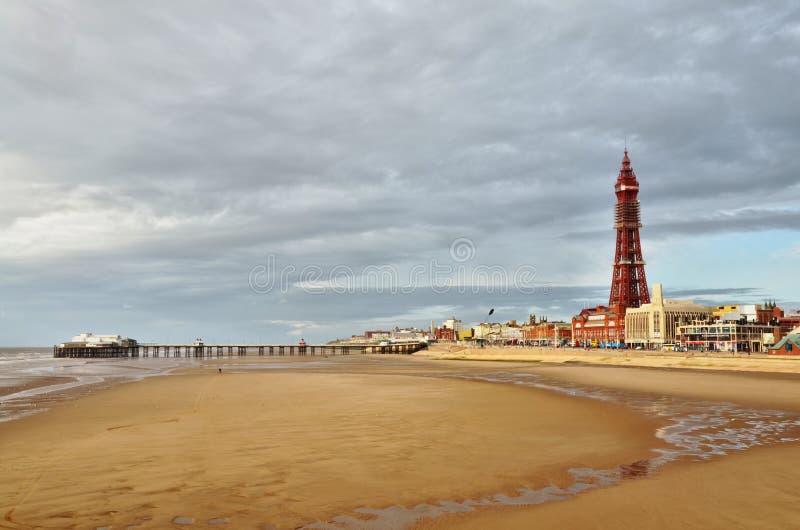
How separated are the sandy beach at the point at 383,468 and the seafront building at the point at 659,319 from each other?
392 feet

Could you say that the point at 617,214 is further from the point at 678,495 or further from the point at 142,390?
the point at 678,495

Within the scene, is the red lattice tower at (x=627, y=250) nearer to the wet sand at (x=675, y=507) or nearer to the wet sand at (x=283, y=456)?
the wet sand at (x=283, y=456)

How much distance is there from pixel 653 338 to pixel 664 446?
130 metres

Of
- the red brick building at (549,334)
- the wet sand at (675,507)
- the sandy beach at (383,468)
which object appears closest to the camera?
the wet sand at (675,507)

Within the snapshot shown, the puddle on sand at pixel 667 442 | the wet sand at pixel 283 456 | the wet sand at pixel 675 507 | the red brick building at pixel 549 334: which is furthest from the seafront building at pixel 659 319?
the wet sand at pixel 675 507

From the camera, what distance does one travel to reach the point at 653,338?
429ft

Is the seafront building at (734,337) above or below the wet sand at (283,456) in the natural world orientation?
below

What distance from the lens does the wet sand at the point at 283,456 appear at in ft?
28.1

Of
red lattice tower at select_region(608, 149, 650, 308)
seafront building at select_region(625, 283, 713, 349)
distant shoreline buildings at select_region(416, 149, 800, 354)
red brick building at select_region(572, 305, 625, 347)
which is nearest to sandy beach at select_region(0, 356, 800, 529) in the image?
distant shoreline buildings at select_region(416, 149, 800, 354)

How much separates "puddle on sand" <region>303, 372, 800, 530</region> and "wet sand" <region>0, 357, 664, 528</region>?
0.93ft

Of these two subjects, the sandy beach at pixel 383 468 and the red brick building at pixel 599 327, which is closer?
the sandy beach at pixel 383 468

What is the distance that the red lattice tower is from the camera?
161375 mm

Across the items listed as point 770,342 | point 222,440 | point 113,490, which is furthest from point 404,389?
point 770,342

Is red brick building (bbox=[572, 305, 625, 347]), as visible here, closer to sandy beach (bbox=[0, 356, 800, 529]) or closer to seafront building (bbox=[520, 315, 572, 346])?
seafront building (bbox=[520, 315, 572, 346])
